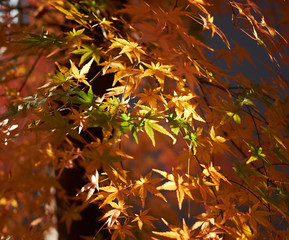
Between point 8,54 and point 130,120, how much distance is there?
576 mm

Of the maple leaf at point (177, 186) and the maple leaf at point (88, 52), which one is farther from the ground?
the maple leaf at point (88, 52)

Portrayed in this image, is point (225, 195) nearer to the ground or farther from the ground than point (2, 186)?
farther from the ground

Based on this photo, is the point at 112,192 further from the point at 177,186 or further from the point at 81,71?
the point at 81,71

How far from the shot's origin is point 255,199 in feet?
2.77

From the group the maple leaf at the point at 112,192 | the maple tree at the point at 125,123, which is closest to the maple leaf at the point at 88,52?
the maple tree at the point at 125,123

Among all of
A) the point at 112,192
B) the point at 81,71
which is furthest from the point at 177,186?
the point at 81,71

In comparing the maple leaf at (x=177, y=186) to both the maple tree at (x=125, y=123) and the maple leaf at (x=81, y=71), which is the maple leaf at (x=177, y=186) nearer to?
the maple tree at (x=125, y=123)

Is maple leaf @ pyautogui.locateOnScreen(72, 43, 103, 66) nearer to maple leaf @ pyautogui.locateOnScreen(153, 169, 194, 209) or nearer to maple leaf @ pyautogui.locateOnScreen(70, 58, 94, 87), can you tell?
maple leaf @ pyautogui.locateOnScreen(70, 58, 94, 87)

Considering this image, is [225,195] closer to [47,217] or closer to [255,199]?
[255,199]

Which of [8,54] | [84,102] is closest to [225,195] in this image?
[84,102]

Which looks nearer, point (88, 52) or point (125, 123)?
point (125, 123)

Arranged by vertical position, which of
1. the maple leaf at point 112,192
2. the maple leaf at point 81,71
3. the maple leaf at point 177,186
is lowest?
the maple leaf at point 112,192

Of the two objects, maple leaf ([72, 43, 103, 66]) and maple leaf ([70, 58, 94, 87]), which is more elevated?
maple leaf ([72, 43, 103, 66])

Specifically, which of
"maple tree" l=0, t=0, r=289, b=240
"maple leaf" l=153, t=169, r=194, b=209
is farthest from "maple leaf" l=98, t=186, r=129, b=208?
"maple leaf" l=153, t=169, r=194, b=209
